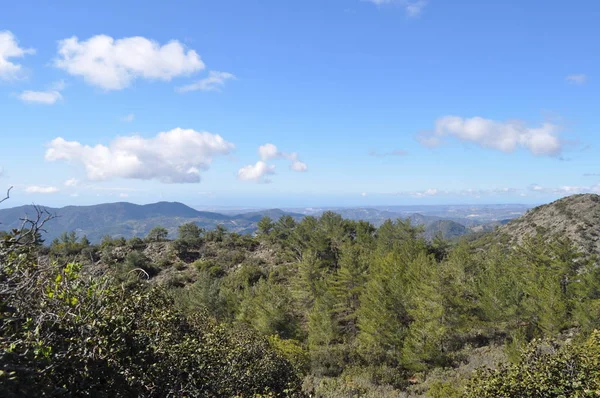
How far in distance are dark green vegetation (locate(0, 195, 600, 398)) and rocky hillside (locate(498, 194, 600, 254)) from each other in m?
2.10

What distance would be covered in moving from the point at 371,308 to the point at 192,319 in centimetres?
1981

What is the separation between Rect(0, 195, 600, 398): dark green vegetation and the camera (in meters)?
5.46

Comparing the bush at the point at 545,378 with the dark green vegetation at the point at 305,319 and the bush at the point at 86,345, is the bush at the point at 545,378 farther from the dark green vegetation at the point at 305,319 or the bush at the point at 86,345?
the bush at the point at 86,345

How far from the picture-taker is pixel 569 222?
202 feet

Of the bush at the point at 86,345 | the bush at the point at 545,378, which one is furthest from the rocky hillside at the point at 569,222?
the bush at the point at 86,345

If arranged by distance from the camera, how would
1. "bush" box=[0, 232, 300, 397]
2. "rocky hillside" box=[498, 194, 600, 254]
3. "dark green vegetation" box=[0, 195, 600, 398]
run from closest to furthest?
"bush" box=[0, 232, 300, 397]
"dark green vegetation" box=[0, 195, 600, 398]
"rocky hillside" box=[498, 194, 600, 254]

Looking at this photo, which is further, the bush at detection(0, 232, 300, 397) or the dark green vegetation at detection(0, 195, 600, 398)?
the dark green vegetation at detection(0, 195, 600, 398)

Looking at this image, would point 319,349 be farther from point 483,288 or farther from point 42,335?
point 42,335

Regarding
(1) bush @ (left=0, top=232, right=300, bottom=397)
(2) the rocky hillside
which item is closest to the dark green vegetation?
(1) bush @ (left=0, top=232, right=300, bottom=397)

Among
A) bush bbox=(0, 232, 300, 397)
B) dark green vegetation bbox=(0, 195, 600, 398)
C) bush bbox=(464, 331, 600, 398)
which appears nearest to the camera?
bush bbox=(0, 232, 300, 397)

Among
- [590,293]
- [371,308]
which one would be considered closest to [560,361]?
[371,308]

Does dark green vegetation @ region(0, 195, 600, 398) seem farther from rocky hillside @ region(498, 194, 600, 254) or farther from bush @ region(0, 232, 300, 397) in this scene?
rocky hillside @ region(498, 194, 600, 254)

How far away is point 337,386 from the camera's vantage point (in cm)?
1755

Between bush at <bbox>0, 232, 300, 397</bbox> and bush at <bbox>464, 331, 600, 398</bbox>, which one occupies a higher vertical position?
bush at <bbox>0, 232, 300, 397</bbox>
